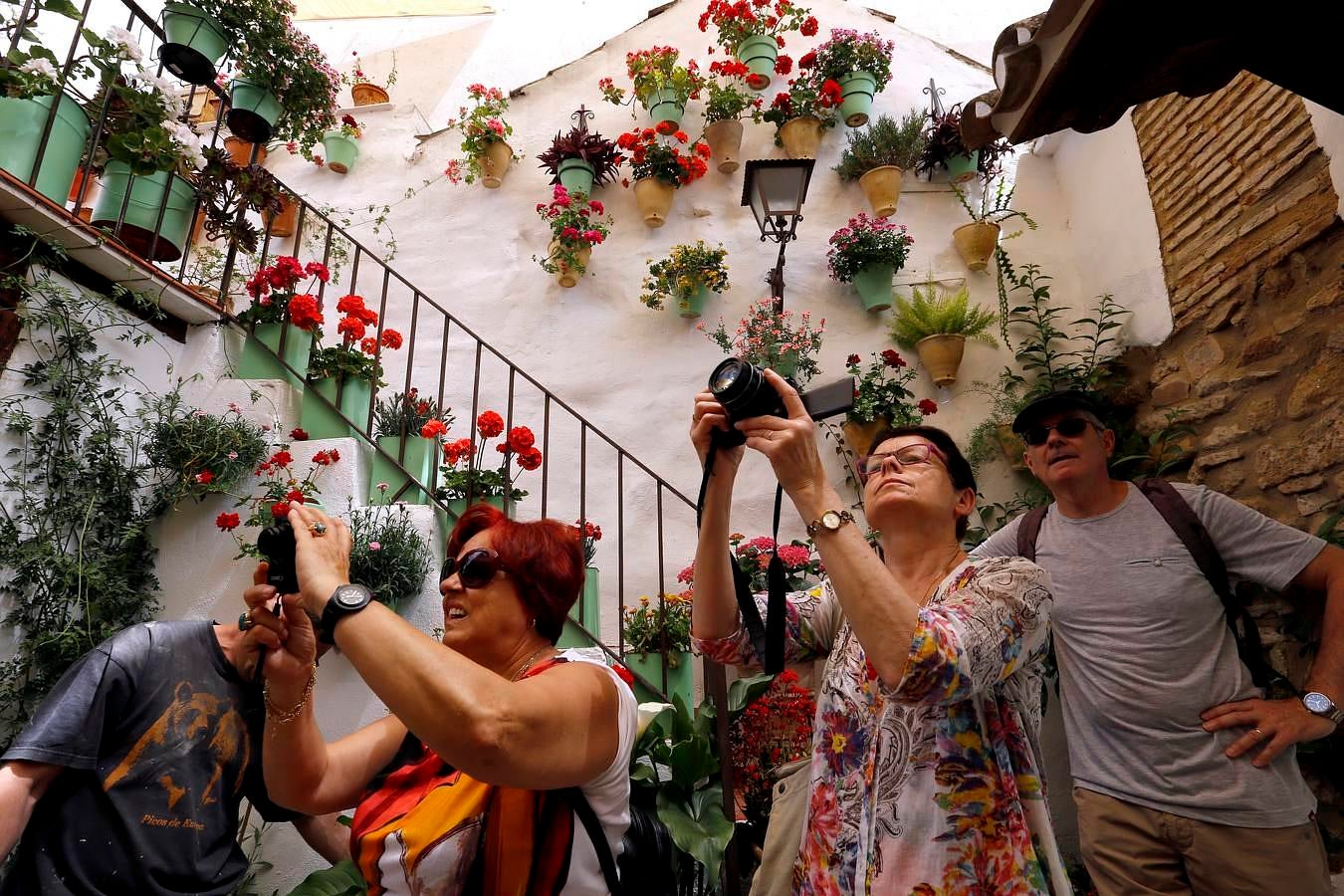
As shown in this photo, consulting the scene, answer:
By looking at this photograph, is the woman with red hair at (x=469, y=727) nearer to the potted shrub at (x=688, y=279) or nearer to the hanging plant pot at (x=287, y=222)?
the potted shrub at (x=688, y=279)

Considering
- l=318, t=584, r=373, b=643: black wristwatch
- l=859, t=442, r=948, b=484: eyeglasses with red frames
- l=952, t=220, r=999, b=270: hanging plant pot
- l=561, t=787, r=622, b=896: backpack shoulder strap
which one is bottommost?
l=561, t=787, r=622, b=896: backpack shoulder strap

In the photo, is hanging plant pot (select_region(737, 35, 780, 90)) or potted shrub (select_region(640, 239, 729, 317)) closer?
potted shrub (select_region(640, 239, 729, 317))

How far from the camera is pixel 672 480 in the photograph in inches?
175

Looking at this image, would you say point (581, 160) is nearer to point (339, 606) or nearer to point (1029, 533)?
point (1029, 533)

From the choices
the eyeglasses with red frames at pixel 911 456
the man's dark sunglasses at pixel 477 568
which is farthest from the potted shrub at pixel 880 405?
the man's dark sunglasses at pixel 477 568

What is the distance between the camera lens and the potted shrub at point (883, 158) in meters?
4.82

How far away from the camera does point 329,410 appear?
3.41 metres

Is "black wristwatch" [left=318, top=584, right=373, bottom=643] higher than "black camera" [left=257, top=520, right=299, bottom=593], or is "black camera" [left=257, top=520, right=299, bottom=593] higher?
"black camera" [left=257, top=520, right=299, bottom=593]

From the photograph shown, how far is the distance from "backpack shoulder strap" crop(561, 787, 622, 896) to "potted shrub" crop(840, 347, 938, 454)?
320 cm

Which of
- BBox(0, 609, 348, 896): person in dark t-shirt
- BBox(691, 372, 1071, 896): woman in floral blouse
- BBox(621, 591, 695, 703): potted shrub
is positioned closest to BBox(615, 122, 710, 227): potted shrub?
BBox(621, 591, 695, 703): potted shrub

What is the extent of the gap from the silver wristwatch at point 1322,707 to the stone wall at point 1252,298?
828 millimetres

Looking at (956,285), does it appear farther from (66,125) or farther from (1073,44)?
(66,125)

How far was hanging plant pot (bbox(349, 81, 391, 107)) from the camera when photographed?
20.1 ft

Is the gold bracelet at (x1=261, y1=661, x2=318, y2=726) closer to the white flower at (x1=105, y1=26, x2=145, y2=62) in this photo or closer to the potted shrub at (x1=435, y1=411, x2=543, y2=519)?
the potted shrub at (x1=435, y1=411, x2=543, y2=519)
